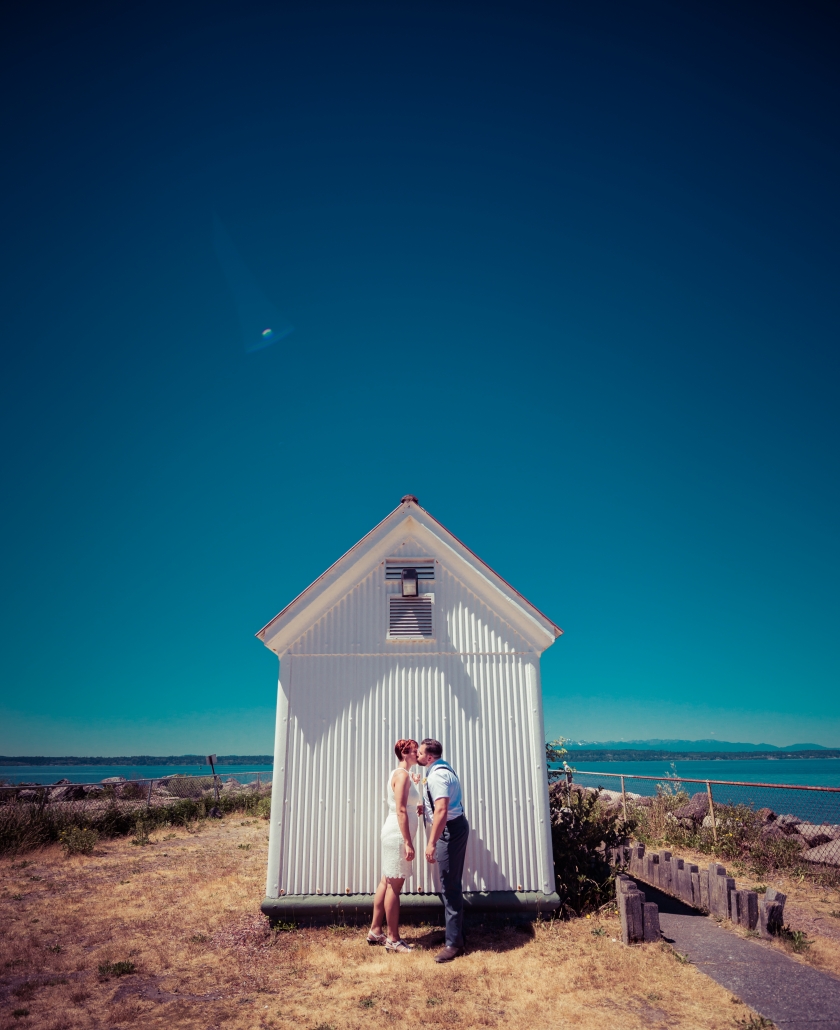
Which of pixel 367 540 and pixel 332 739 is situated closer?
pixel 332 739

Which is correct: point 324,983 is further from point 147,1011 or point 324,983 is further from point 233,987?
point 147,1011

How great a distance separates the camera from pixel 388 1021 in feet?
15.5

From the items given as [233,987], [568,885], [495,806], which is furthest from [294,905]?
[568,885]

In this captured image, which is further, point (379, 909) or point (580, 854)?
point (580, 854)

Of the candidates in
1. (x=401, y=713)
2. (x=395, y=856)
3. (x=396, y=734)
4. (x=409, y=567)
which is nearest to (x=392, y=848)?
(x=395, y=856)

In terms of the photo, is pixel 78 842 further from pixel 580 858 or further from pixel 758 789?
pixel 758 789

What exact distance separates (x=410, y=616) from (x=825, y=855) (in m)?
9.16

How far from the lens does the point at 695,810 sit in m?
15.5

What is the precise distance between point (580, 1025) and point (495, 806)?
9.04ft

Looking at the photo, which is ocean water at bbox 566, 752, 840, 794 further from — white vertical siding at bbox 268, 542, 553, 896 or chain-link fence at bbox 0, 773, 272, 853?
chain-link fence at bbox 0, 773, 272, 853

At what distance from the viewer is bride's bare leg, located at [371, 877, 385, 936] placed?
21.5ft

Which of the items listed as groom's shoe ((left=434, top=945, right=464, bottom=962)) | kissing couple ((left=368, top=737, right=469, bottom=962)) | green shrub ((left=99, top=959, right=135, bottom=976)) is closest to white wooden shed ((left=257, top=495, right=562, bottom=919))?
kissing couple ((left=368, top=737, right=469, bottom=962))

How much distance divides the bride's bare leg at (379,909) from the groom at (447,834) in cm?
→ 68

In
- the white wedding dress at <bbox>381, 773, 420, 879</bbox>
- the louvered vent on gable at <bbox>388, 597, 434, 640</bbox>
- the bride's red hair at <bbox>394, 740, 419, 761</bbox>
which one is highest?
the louvered vent on gable at <bbox>388, 597, 434, 640</bbox>
